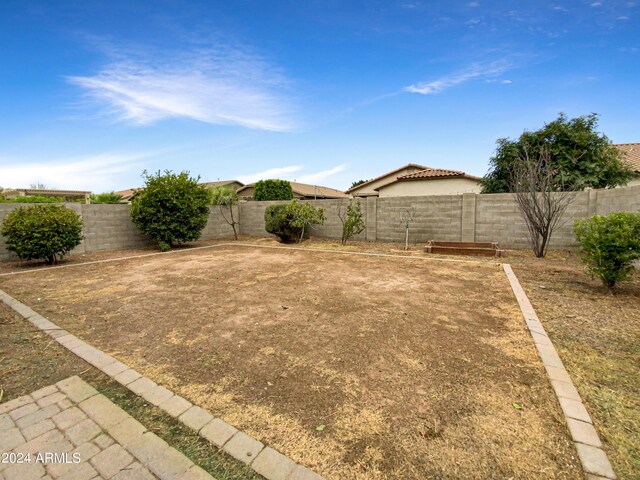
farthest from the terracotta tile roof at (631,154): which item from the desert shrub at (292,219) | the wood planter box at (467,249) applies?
the desert shrub at (292,219)

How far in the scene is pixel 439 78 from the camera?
453 inches

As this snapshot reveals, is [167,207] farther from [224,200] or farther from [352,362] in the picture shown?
[352,362]

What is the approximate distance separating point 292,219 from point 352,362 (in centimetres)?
917

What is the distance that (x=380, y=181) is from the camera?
96.6 ft

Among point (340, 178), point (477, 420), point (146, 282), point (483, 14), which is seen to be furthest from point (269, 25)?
point (340, 178)

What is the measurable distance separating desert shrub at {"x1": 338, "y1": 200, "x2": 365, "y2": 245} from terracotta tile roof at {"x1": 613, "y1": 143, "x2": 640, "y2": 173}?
13521 millimetres

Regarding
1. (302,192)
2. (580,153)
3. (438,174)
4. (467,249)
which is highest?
(438,174)

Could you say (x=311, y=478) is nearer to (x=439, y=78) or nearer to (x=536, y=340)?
(x=536, y=340)

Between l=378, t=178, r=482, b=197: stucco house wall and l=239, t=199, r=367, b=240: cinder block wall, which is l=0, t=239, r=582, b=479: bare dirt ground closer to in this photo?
l=239, t=199, r=367, b=240: cinder block wall

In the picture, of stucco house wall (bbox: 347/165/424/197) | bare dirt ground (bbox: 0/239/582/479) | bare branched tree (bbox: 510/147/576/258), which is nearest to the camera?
bare dirt ground (bbox: 0/239/582/479)

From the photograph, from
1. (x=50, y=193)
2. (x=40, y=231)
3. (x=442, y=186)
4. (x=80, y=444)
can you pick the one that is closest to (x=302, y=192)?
(x=442, y=186)

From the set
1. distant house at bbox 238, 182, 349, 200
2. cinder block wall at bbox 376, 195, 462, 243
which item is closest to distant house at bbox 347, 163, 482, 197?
distant house at bbox 238, 182, 349, 200

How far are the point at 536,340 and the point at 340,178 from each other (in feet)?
112

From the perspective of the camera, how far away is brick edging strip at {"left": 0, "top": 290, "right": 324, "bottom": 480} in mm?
1585
